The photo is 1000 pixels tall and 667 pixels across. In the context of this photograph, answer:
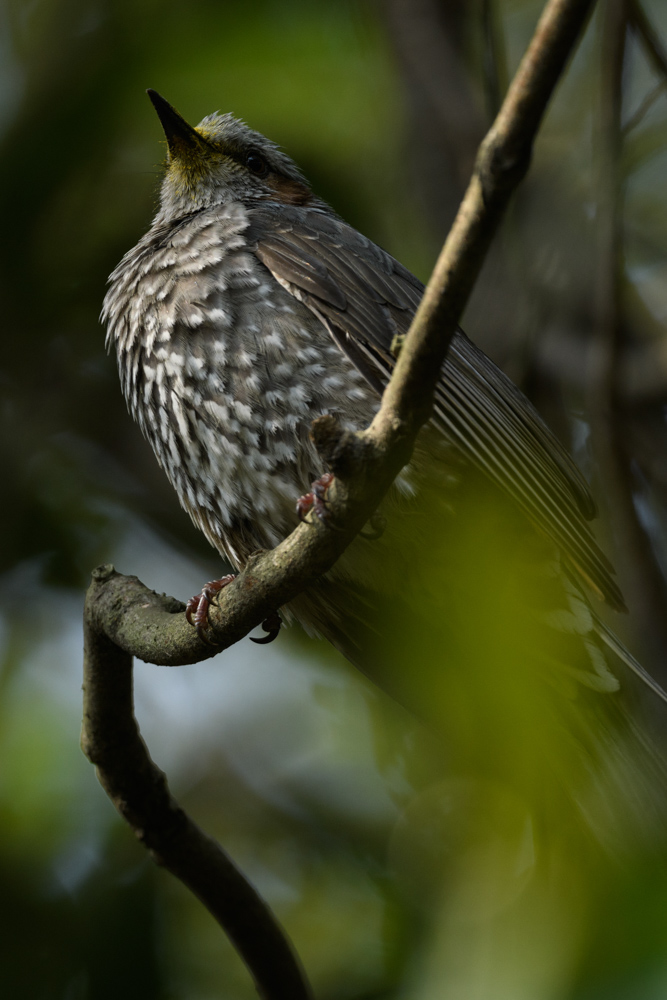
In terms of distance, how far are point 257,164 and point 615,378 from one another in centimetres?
180

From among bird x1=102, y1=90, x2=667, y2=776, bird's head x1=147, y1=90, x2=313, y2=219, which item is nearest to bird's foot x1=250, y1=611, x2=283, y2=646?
bird x1=102, y1=90, x2=667, y2=776

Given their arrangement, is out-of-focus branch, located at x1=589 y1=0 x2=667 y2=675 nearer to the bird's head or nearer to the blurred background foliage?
the blurred background foliage

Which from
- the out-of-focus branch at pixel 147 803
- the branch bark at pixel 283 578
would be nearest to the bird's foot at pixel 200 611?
the branch bark at pixel 283 578

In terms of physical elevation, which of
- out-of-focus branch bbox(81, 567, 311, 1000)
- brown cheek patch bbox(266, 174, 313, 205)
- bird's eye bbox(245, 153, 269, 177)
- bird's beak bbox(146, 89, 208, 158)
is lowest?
out-of-focus branch bbox(81, 567, 311, 1000)

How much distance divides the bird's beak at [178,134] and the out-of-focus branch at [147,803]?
192cm

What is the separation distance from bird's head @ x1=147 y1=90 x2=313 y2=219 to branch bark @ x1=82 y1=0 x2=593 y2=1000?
6.05ft

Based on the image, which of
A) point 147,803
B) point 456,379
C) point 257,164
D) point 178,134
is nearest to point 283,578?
point 147,803

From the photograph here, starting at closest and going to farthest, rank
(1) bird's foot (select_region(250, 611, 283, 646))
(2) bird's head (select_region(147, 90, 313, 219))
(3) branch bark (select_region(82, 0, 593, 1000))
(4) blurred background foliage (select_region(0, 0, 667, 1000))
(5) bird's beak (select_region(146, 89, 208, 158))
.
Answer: (3) branch bark (select_region(82, 0, 593, 1000))
(4) blurred background foliage (select_region(0, 0, 667, 1000))
(1) bird's foot (select_region(250, 611, 283, 646))
(5) bird's beak (select_region(146, 89, 208, 158))
(2) bird's head (select_region(147, 90, 313, 219))

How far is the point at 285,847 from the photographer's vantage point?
3930 mm

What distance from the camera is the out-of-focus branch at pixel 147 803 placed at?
2861 mm

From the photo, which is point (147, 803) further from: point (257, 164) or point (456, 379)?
point (257, 164)

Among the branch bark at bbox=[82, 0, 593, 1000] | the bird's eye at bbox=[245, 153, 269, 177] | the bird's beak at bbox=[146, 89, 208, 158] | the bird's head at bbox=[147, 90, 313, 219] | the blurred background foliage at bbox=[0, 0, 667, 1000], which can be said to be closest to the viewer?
the branch bark at bbox=[82, 0, 593, 1000]

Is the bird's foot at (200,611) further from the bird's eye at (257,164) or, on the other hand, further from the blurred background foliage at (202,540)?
the bird's eye at (257,164)

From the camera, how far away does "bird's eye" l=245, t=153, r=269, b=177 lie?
4.29 metres
